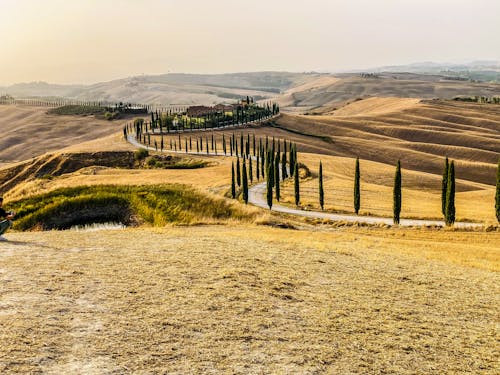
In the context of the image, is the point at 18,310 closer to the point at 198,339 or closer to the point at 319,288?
the point at 198,339

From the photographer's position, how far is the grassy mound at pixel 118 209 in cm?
5806

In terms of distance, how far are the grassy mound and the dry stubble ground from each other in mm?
24227

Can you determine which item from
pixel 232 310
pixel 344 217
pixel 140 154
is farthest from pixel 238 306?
pixel 140 154

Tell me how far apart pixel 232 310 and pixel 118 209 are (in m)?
43.0

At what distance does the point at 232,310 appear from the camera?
21.4 meters

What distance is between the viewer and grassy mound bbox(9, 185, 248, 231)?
190 feet

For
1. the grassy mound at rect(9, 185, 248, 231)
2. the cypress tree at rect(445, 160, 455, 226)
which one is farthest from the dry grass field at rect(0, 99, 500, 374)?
the cypress tree at rect(445, 160, 455, 226)

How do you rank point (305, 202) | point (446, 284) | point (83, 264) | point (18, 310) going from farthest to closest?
point (305, 202), point (446, 284), point (83, 264), point (18, 310)

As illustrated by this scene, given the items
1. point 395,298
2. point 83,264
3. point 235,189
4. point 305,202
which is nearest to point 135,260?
point 83,264

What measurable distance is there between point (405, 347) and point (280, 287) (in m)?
7.43

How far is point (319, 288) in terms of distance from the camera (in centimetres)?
2564

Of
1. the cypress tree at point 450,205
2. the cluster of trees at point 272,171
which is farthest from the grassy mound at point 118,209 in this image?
the cypress tree at point 450,205

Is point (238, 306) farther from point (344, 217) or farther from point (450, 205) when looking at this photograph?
point (344, 217)

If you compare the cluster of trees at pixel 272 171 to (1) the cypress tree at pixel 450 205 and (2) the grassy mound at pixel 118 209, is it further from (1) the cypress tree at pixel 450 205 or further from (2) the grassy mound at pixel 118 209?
(2) the grassy mound at pixel 118 209
